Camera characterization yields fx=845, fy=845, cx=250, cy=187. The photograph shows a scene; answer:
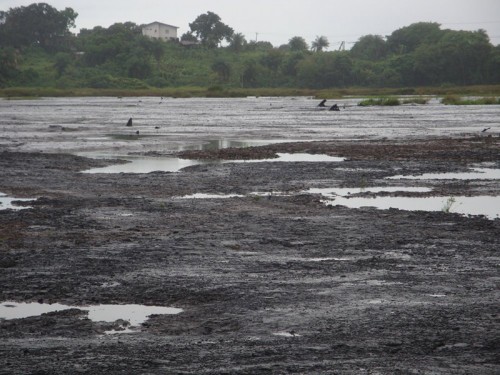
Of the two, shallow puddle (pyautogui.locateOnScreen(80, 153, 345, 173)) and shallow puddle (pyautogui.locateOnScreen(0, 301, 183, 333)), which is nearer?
shallow puddle (pyautogui.locateOnScreen(0, 301, 183, 333))

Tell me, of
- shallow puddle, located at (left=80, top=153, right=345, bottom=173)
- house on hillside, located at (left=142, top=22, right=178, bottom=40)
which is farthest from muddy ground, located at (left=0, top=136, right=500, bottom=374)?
house on hillside, located at (left=142, top=22, right=178, bottom=40)

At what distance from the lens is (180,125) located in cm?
5034

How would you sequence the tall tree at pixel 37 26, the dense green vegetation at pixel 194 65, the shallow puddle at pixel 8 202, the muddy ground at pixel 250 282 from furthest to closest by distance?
1. the tall tree at pixel 37 26
2. the dense green vegetation at pixel 194 65
3. the shallow puddle at pixel 8 202
4. the muddy ground at pixel 250 282

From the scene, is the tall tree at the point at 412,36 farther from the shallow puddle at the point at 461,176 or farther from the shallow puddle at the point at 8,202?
the shallow puddle at the point at 8,202

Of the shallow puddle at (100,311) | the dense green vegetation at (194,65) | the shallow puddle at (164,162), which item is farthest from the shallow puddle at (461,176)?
the dense green vegetation at (194,65)

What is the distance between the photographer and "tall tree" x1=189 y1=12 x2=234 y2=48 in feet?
567

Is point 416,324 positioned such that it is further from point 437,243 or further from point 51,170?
point 51,170

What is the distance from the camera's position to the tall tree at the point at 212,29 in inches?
6806

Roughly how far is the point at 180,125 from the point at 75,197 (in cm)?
3277

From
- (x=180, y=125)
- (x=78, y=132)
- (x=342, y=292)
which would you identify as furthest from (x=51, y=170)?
(x=180, y=125)

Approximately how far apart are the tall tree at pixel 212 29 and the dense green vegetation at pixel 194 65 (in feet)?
9.16

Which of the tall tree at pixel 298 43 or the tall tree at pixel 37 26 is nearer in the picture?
the tall tree at pixel 37 26

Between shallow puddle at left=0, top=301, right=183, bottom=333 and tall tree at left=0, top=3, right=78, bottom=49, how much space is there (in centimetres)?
15612

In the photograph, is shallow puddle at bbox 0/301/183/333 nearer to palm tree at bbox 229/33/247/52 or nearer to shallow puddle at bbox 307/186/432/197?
shallow puddle at bbox 307/186/432/197
